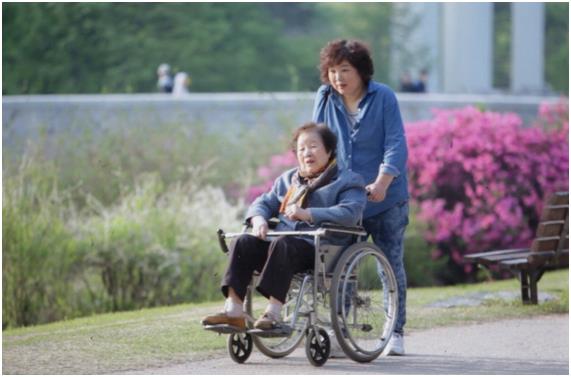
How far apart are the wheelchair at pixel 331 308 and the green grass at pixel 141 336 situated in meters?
0.48

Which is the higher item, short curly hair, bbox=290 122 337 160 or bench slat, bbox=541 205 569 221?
short curly hair, bbox=290 122 337 160

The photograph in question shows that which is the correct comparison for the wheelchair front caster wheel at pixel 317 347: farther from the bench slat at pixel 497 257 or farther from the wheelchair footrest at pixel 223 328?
the bench slat at pixel 497 257

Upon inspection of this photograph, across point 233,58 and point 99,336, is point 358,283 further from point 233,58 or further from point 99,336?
point 233,58

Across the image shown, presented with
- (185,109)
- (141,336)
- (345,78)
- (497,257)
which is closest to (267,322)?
(345,78)

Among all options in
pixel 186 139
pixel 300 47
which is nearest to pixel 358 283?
pixel 186 139

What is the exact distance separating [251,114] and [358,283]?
13.5m

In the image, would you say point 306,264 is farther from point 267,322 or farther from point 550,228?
point 550,228

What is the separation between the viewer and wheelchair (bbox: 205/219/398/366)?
7.01 metres

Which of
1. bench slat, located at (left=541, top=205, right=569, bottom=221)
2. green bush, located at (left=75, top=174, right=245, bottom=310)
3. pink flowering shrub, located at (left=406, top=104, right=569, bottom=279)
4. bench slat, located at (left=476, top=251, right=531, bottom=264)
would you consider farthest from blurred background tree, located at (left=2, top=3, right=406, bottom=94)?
bench slat, located at (left=541, top=205, right=569, bottom=221)

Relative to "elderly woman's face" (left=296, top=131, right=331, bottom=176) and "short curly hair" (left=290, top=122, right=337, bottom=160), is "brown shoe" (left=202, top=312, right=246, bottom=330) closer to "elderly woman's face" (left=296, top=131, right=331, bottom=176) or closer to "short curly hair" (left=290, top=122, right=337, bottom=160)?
"elderly woman's face" (left=296, top=131, right=331, bottom=176)

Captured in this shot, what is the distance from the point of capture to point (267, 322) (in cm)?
686

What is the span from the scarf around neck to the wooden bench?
118 inches

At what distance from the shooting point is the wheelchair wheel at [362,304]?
7.05 meters

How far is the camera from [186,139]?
18.0m
